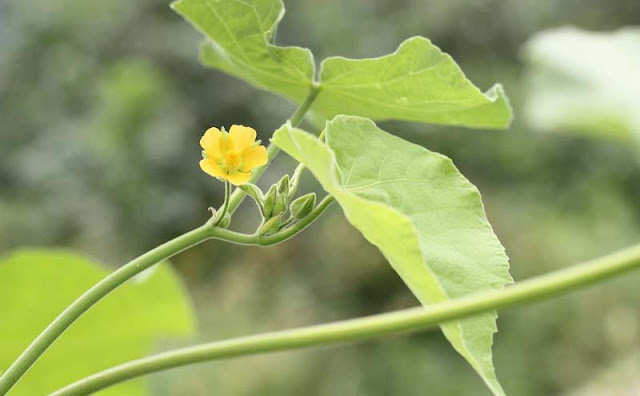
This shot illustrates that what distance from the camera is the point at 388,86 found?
0.30 m

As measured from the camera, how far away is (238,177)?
24 centimetres

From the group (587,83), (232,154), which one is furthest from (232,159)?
(587,83)

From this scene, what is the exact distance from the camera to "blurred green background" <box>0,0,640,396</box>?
7.02 feet

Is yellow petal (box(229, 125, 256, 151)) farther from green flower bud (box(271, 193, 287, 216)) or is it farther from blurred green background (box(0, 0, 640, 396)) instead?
blurred green background (box(0, 0, 640, 396))

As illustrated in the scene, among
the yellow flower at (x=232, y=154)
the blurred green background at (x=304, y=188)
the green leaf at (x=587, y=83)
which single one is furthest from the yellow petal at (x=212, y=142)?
the blurred green background at (x=304, y=188)

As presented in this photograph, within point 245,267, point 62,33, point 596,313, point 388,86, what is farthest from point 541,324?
point 388,86

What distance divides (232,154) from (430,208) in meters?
0.06

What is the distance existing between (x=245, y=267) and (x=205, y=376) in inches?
19.4

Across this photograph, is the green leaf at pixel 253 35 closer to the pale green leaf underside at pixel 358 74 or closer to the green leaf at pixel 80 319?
the pale green leaf underside at pixel 358 74

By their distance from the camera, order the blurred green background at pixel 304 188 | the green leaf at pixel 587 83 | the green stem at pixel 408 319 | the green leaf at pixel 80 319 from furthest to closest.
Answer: the blurred green background at pixel 304 188 → the green leaf at pixel 80 319 → the green leaf at pixel 587 83 → the green stem at pixel 408 319

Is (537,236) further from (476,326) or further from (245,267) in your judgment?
(476,326)

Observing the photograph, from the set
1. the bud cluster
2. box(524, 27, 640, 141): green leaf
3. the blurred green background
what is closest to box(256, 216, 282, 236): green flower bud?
the bud cluster

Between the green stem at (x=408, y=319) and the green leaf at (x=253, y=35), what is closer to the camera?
the green stem at (x=408, y=319)

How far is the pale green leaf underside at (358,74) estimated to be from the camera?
0.94 feet
